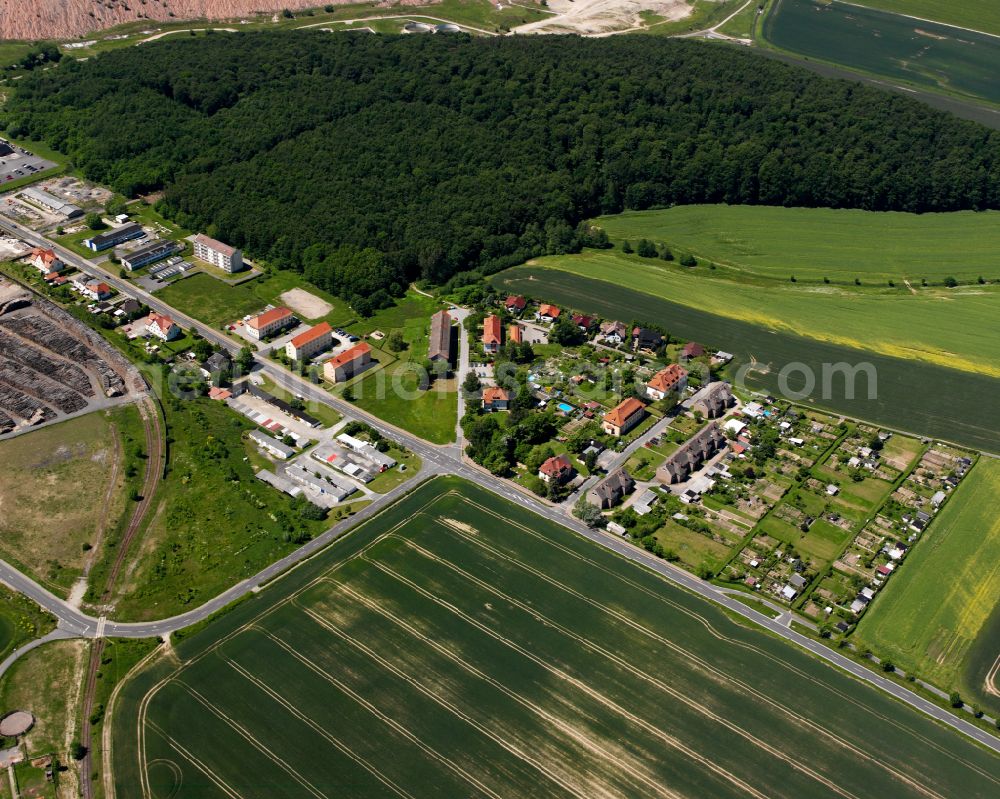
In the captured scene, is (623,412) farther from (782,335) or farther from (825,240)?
(825,240)

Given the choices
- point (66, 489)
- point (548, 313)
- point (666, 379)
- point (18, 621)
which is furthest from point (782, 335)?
point (18, 621)

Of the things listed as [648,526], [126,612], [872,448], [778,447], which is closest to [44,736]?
[126,612]

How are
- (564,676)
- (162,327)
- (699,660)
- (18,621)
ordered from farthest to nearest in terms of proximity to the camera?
(162,327) < (699,660) < (18,621) < (564,676)

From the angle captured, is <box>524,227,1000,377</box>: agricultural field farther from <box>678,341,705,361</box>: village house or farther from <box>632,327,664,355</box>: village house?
<box>632,327,664,355</box>: village house

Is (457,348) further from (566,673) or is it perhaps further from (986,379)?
(986,379)

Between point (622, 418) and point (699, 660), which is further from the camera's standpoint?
point (622, 418)

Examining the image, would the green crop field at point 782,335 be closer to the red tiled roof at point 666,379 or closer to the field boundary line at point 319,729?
the red tiled roof at point 666,379
